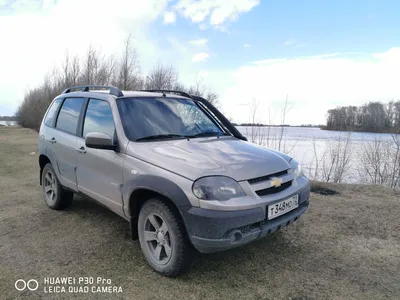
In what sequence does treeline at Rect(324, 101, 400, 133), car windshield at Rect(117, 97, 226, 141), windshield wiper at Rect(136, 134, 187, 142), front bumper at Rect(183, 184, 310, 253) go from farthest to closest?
treeline at Rect(324, 101, 400, 133) → car windshield at Rect(117, 97, 226, 141) → windshield wiper at Rect(136, 134, 187, 142) → front bumper at Rect(183, 184, 310, 253)

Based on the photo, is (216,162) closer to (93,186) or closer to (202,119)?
(202,119)

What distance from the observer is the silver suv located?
2420mm

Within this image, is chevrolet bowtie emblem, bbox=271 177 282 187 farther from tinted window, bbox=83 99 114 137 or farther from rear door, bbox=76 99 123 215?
tinted window, bbox=83 99 114 137

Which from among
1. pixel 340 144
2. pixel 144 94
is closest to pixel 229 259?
pixel 144 94

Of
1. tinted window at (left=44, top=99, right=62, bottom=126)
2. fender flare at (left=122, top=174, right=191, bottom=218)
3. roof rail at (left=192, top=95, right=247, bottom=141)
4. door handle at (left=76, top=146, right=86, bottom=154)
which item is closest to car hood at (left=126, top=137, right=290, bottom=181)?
fender flare at (left=122, top=174, right=191, bottom=218)

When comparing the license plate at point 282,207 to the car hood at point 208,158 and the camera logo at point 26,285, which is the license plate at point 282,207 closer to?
the car hood at point 208,158

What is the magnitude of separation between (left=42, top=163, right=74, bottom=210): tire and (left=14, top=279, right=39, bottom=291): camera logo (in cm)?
189

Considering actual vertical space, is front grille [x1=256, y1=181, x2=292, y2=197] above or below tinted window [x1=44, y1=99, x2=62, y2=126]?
below

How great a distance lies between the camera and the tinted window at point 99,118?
10.9 ft

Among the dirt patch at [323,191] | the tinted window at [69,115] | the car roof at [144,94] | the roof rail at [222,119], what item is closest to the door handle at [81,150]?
the tinted window at [69,115]

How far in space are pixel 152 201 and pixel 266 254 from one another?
146 centimetres

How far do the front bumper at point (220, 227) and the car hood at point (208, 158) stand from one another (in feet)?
1.01

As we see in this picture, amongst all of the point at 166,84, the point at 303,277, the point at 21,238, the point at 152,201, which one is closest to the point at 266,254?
the point at 303,277

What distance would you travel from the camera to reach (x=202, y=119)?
3898mm
